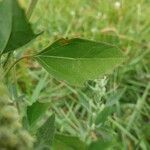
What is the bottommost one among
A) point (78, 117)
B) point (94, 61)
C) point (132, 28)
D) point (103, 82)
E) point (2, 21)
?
point (132, 28)

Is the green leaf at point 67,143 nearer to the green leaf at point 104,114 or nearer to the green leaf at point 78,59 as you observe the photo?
the green leaf at point 78,59

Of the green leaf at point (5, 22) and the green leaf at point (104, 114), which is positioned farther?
the green leaf at point (104, 114)

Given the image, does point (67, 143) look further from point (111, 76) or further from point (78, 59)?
point (111, 76)

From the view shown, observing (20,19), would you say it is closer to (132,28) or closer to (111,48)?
(111,48)

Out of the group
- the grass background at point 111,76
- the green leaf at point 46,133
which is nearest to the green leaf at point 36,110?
the green leaf at point 46,133

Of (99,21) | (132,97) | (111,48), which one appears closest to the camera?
(111,48)

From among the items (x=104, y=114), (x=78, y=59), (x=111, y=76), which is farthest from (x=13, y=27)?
(x=111, y=76)

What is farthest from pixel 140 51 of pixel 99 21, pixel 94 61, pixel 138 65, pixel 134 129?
pixel 94 61
